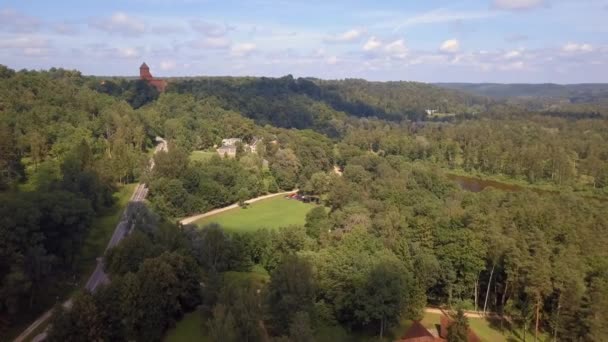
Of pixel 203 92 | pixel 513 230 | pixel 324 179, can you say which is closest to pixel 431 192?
pixel 324 179

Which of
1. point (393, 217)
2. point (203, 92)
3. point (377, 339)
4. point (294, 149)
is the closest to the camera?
point (377, 339)

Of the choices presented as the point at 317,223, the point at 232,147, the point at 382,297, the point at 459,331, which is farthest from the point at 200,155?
the point at 459,331

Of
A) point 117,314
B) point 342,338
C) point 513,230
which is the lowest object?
point 342,338

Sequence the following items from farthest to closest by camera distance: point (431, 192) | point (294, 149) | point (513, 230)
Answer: point (294, 149)
point (431, 192)
point (513, 230)

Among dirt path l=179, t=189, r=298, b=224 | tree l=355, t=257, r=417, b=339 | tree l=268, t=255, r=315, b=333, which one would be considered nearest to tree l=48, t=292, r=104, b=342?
tree l=268, t=255, r=315, b=333

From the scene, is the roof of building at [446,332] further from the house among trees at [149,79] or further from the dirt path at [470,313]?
the house among trees at [149,79]

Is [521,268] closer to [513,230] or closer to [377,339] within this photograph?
[513,230]

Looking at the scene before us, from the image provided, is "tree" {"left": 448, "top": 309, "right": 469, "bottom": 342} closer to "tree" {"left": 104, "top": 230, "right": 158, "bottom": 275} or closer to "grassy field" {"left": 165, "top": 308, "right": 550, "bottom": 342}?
"grassy field" {"left": 165, "top": 308, "right": 550, "bottom": 342}
